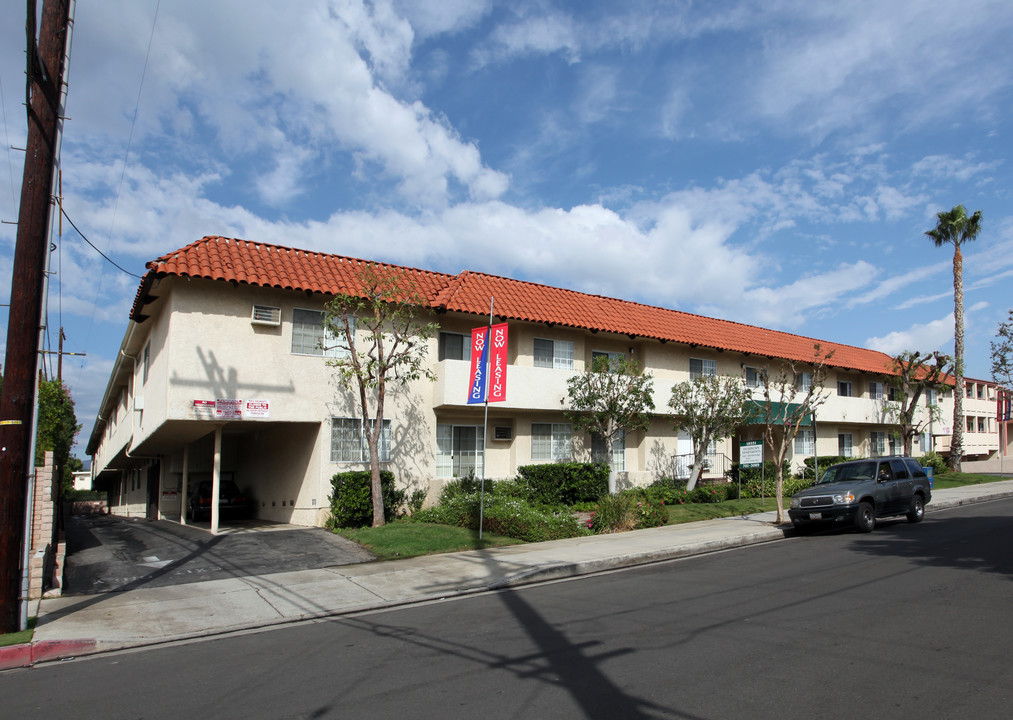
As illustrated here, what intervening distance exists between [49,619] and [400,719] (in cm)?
664

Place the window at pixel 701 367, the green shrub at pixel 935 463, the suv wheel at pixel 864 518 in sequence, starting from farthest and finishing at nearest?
the green shrub at pixel 935 463 < the window at pixel 701 367 < the suv wheel at pixel 864 518

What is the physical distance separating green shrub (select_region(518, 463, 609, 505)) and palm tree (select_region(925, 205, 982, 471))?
24.9m

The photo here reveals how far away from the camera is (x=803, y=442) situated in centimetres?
3319

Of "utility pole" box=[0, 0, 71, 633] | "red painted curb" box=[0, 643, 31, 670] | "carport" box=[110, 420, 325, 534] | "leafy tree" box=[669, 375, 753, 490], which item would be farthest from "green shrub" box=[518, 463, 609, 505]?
"red painted curb" box=[0, 643, 31, 670]

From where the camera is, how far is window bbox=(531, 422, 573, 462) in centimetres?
2261

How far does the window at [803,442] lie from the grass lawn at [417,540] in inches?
853

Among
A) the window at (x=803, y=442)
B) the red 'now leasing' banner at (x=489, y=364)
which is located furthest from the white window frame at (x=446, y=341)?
the window at (x=803, y=442)

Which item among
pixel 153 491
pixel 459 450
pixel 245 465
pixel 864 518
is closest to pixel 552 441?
pixel 459 450

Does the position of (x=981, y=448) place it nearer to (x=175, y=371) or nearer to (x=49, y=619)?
(x=175, y=371)

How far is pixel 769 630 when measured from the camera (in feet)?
25.2

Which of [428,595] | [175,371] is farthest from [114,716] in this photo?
[175,371]

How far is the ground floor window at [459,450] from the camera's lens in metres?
20.5

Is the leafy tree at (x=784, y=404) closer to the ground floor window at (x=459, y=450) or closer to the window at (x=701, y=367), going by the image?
the window at (x=701, y=367)

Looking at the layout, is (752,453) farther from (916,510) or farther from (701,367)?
(701,367)
